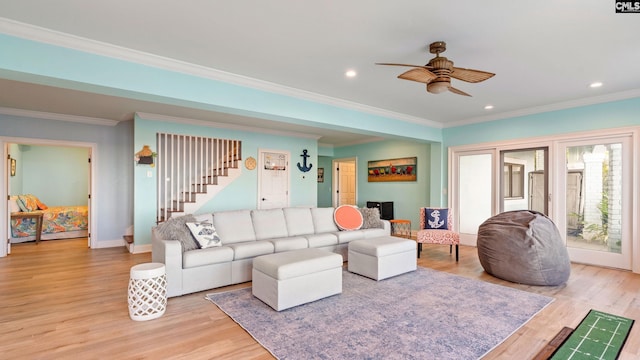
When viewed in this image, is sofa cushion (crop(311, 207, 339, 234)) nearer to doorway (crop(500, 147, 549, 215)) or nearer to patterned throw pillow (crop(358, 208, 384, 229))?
patterned throw pillow (crop(358, 208, 384, 229))

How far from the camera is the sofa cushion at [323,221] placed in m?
5.02

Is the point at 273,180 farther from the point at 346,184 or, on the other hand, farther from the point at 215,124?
the point at 346,184

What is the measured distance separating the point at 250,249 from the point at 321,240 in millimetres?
1134

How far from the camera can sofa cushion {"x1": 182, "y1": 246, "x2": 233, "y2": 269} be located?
3.40m

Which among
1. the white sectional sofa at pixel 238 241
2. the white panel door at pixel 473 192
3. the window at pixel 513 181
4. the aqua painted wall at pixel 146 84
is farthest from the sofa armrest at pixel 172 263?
the window at pixel 513 181

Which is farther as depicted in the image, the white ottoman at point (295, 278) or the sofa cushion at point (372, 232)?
the sofa cushion at point (372, 232)

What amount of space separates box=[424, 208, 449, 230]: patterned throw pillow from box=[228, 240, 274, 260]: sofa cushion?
2929mm

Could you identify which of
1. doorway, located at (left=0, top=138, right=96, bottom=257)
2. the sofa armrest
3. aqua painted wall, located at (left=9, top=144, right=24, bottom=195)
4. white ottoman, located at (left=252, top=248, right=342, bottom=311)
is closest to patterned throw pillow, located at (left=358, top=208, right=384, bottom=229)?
white ottoman, located at (left=252, top=248, right=342, bottom=311)

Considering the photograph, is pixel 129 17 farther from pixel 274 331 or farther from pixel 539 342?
pixel 539 342

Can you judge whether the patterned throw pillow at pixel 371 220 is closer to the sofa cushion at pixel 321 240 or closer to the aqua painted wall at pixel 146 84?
the sofa cushion at pixel 321 240

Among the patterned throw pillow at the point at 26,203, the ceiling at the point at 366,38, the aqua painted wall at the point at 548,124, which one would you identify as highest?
the ceiling at the point at 366,38

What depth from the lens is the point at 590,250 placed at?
4719 millimetres

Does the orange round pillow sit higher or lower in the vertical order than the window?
lower

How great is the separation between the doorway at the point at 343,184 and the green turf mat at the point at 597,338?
7112 mm
